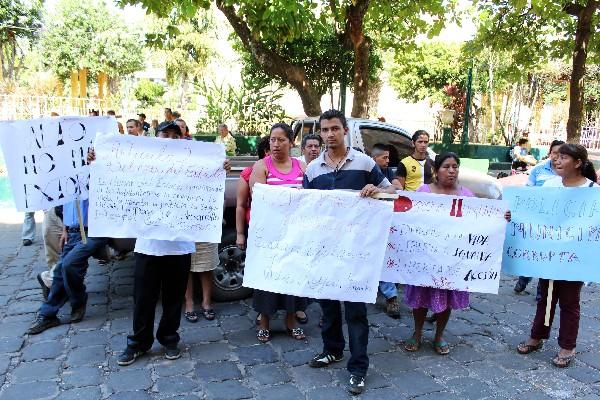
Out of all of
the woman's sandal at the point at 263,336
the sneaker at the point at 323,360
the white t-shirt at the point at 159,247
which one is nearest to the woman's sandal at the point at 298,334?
the woman's sandal at the point at 263,336

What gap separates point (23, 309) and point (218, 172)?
8.94 feet

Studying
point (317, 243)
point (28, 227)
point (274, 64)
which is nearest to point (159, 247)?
point (317, 243)

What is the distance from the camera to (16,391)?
3.53 m

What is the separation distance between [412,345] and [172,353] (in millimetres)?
1965

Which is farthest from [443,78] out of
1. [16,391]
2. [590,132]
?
[16,391]

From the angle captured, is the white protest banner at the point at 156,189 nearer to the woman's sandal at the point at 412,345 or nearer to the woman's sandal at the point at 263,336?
the woman's sandal at the point at 263,336

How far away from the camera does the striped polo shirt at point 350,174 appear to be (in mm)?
3621

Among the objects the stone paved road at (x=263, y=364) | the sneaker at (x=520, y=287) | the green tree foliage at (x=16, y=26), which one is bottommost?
the stone paved road at (x=263, y=364)

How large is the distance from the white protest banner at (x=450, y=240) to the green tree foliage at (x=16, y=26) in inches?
810

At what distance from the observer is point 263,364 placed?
13.1 feet

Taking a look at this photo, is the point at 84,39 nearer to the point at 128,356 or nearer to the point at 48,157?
the point at 48,157

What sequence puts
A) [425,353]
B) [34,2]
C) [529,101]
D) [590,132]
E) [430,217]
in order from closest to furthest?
[430,217], [425,353], [34,2], [529,101], [590,132]

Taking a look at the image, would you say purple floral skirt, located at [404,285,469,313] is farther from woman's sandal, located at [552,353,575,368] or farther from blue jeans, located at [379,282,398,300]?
blue jeans, located at [379,282,398,300]

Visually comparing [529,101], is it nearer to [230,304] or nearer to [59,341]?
[230,304]
